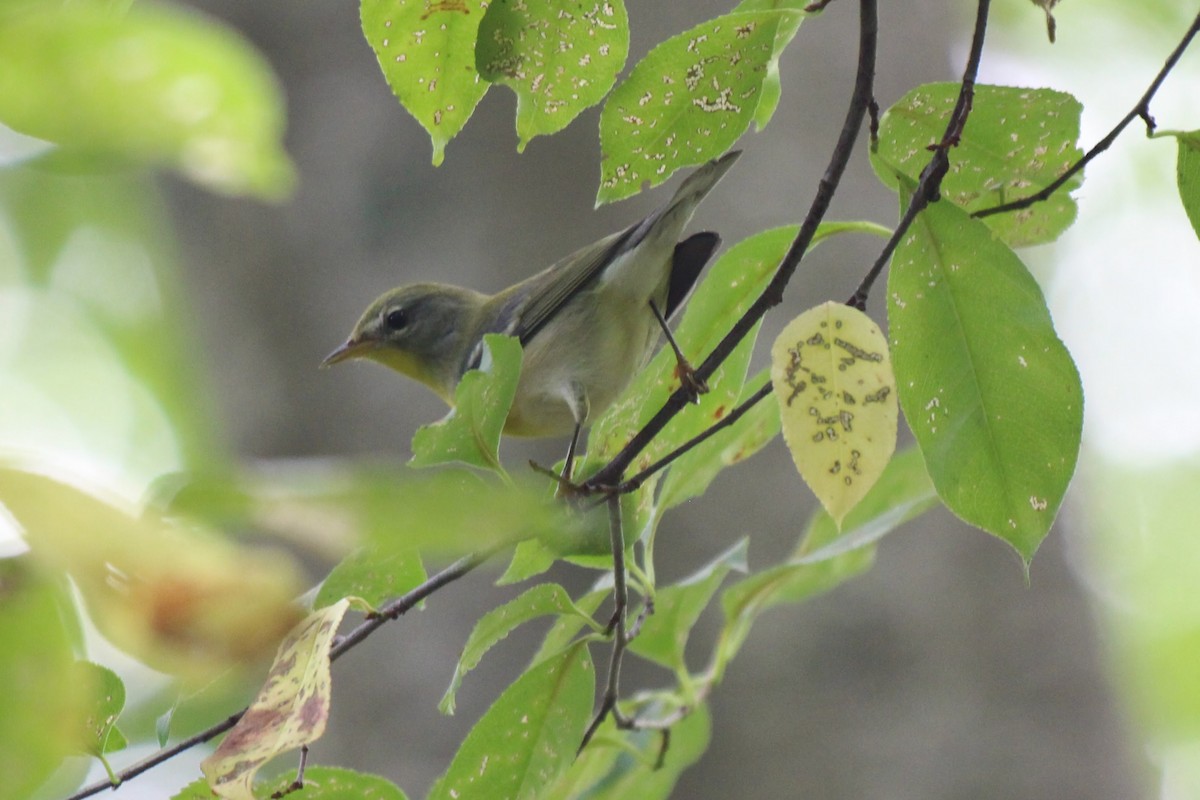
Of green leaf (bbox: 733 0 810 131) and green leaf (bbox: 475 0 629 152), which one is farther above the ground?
green leaf (bbox: 475 0 629 152)

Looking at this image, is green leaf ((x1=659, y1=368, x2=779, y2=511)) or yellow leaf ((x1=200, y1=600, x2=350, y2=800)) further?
green leaf ((x1=659, y1=368, x2=779, y2=511))

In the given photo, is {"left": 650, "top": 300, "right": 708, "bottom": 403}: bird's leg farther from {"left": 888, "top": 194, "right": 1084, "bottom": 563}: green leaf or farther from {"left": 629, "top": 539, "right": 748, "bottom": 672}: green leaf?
{"left": 629, "top": 539, "right": 748, "bottom": 672}: green leaf

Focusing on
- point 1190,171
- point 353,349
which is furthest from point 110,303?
point 1190,171

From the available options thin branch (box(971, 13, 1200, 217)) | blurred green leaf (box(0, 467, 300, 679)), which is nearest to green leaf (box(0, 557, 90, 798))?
blurred green leaf (box(0, 467, 300, 679))

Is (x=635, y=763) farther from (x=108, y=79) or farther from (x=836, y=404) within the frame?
(x=108, y=79)

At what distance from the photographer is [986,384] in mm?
1180

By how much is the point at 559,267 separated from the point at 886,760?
5.14 ft

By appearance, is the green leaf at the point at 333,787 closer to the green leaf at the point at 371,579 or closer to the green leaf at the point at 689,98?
the green leaf at the point at 371,579

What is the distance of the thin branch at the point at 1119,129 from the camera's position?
3.48 feet

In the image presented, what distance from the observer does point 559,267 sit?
103 inches

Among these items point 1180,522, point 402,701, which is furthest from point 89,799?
point 1180,522

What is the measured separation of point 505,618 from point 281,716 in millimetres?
437

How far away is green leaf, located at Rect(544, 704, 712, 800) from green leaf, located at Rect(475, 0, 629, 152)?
97 centimetres

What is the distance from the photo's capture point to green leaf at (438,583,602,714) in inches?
52.6
